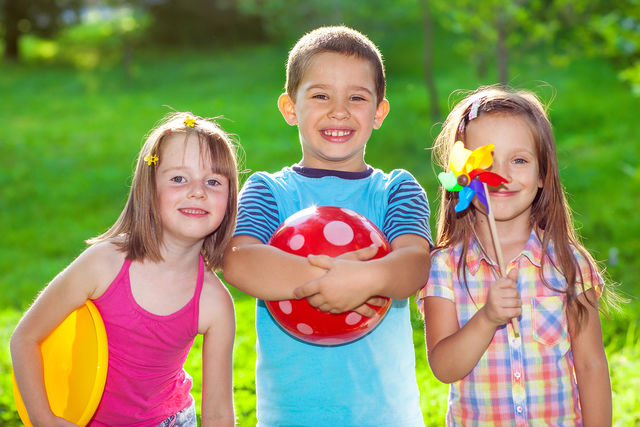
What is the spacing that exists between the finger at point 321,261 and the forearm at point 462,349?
670mm

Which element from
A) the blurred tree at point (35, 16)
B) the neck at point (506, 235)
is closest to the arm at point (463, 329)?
the neck at point (506, 235)

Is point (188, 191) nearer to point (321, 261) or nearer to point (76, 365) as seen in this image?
point (321, 261)

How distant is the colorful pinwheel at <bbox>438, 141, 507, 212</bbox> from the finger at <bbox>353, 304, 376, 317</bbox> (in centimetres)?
51

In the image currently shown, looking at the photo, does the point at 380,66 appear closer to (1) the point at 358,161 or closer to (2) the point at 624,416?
(1) the point at 358,161

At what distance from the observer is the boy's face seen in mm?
3252

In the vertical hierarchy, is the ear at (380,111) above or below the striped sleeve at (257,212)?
above

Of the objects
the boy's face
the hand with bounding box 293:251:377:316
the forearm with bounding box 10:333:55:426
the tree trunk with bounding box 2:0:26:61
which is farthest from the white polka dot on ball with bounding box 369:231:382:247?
the tree trunk with bounding box 2:0:26:61

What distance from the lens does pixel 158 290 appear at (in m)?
3.25

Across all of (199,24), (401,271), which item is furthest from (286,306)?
(199,24)

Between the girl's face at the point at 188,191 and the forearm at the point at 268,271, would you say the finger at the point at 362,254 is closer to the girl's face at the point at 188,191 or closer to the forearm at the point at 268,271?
the forearm at the point at 268,271

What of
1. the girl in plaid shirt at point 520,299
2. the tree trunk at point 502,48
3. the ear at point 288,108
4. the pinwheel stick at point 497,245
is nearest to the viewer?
the pinwheel stick at point 497,245

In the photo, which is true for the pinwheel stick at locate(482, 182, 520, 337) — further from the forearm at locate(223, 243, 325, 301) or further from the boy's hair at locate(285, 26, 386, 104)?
the boy's hair at locate(285, 26, 386, 104)

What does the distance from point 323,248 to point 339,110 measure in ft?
2.42

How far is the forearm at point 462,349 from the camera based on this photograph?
114 inches
